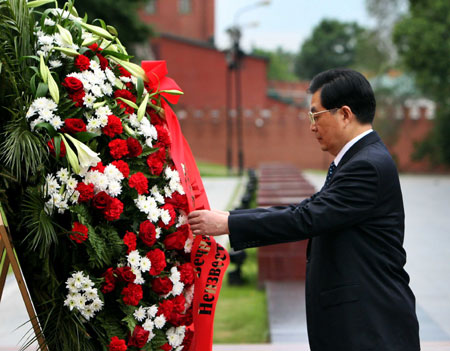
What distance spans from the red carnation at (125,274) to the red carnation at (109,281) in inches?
1.1

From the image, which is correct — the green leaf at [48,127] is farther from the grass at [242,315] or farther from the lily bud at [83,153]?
the grass at [242,315]

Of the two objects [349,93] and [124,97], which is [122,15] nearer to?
[124,97]

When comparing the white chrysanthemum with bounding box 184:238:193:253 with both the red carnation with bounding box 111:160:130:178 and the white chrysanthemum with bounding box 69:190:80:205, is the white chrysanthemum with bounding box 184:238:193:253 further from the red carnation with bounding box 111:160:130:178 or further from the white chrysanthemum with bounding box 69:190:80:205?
the white chrysanthemum with bounding box 69:190:80:205

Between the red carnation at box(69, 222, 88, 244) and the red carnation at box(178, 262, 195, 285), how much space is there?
510 mm

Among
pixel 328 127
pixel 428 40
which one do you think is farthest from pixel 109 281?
pixel 428 40

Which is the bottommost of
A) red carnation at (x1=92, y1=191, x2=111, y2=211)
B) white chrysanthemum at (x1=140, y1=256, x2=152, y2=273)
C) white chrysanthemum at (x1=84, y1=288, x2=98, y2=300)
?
white chrysanthemum at (x1=84, y1=288, x2=98, y2=300)

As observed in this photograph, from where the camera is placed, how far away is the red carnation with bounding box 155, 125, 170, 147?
2.68m

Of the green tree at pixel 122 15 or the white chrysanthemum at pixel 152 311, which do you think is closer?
the white chrysanthemum at pixel 152 311

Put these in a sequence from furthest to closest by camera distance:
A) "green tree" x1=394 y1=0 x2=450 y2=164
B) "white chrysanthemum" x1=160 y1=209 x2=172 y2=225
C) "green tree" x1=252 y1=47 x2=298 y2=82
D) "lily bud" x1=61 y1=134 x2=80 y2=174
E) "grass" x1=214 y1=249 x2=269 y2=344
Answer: "green tree" x1=252 y1=47 x2=298 y2=82 < "green tree" x1=394 y1=0 x2=450 y2=164 < "grass" x1=214 y1=249 x2=269 y2=344 < "white chrysanthemum" x1=160 y1=209 x2=172 y2=225 < "lily bud" x1=61 y1=134 x2=80 y2=174

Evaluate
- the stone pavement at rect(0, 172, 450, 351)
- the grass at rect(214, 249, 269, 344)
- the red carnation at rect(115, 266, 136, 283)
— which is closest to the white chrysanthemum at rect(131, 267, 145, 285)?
the red carnation at rect(115, 266, 136, 283)

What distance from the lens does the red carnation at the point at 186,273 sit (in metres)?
2.65

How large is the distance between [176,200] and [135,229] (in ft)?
0.83

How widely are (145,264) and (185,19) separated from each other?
4427 centimetres

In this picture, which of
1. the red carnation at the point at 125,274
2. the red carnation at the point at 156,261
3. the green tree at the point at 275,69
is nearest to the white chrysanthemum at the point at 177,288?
the red carnation at the point at 156,261
